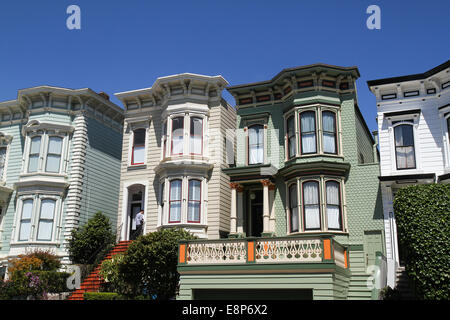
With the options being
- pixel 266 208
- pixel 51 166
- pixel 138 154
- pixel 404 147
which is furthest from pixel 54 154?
pixel 404 147

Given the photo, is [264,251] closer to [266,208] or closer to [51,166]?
[266,208]

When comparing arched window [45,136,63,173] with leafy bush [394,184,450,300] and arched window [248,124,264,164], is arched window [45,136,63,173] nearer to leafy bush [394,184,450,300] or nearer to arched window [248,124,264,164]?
arched window [248,124,264,164]

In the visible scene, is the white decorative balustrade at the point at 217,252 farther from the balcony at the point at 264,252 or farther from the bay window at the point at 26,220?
the bay window at the point at 26,220

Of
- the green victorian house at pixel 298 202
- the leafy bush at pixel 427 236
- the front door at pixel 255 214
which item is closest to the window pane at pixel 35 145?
the green victorian house at pixel 298 202

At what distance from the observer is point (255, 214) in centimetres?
2611

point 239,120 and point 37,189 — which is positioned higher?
point 239,120

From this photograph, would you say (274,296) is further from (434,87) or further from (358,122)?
(434,87)

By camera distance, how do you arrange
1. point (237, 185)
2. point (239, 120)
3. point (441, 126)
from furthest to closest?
point (239, 120) → point (237, 185) → point (441, 126)

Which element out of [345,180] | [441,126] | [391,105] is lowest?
[345,180]

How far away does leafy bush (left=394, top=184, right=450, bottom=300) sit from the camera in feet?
55.5

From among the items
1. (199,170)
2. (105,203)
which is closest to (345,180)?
(199,170)

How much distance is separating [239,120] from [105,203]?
11.2 meters

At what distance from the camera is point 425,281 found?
672 inches

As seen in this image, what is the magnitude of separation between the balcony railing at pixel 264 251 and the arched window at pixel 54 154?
43.2 ft
